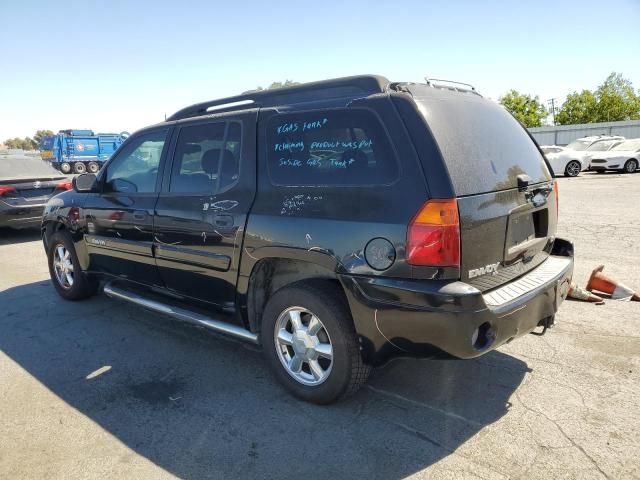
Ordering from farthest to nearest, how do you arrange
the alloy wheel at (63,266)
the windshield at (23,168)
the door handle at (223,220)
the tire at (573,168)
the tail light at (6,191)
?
the tire at (573,168), the windshield at (23,168), the tail light at (6,191), the alloy wheel at (63,266), the door handle at (223,220)

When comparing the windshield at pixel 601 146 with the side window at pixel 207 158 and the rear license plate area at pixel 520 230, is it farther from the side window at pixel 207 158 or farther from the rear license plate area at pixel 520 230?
the side window at pixel 207 158

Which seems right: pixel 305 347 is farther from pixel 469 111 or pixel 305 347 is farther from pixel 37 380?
pixel 37 380

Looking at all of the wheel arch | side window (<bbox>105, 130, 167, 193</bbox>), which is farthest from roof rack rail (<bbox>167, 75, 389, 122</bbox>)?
the wheel arch

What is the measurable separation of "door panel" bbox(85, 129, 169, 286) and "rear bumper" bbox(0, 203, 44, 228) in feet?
16.0

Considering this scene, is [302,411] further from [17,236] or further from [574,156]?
[574,156]

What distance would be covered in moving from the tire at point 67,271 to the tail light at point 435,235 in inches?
154

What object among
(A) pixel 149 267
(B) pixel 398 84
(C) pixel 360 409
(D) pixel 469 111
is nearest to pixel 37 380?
(A) pixel 149 267

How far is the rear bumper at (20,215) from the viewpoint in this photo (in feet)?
28.5

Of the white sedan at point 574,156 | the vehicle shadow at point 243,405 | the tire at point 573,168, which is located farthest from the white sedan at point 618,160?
the vehicle shadow at point 243,405

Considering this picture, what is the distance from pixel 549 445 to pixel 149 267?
3277 millimetres

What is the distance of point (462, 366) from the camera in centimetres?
363

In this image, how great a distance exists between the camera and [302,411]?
3.12m

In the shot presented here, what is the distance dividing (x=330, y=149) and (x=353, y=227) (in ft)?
1.84

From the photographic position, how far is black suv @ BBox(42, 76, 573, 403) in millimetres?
2631
